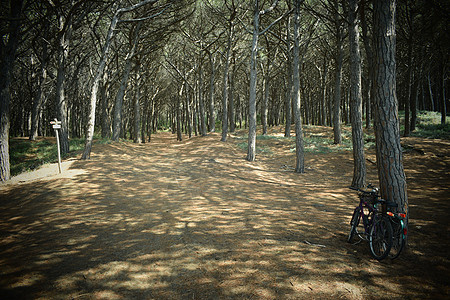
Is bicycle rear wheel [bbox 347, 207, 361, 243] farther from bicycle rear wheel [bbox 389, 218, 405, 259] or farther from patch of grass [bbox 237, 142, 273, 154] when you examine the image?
patch of grass [bbox 237, 142, 273, 154]

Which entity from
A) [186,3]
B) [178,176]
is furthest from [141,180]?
[186,3]

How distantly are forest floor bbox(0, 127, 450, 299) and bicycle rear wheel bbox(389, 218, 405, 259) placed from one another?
0.49 ft

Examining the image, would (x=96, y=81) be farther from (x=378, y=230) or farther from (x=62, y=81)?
(x=378, y=230)

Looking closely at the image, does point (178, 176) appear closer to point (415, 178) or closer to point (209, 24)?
point (415, 178)

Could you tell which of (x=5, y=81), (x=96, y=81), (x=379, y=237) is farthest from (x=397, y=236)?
(x=5, y=81)

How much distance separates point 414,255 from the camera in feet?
12.5

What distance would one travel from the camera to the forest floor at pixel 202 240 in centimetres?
301

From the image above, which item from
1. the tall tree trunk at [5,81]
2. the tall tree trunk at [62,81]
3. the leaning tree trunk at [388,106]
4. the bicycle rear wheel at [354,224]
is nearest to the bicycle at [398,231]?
the bicycle rear wheel at [354,224]

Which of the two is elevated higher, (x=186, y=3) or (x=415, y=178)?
(x=186, y=3)

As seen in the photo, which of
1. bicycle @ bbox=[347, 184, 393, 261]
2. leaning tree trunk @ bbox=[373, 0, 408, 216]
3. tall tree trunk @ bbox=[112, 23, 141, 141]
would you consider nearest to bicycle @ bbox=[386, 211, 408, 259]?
bicycle @ bbox=[347, 184, 393, 261]

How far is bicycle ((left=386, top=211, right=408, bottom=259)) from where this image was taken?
3500mm

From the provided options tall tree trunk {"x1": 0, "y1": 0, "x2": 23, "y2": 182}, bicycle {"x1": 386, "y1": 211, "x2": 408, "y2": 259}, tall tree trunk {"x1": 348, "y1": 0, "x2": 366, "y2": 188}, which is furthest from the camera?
tall tree trunk {"x1": 0, "y1": 0, "x2": 23, "y2": 182}

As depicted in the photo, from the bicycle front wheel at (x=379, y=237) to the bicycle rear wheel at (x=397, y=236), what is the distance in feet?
0.54

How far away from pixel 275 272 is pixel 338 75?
16.2m
